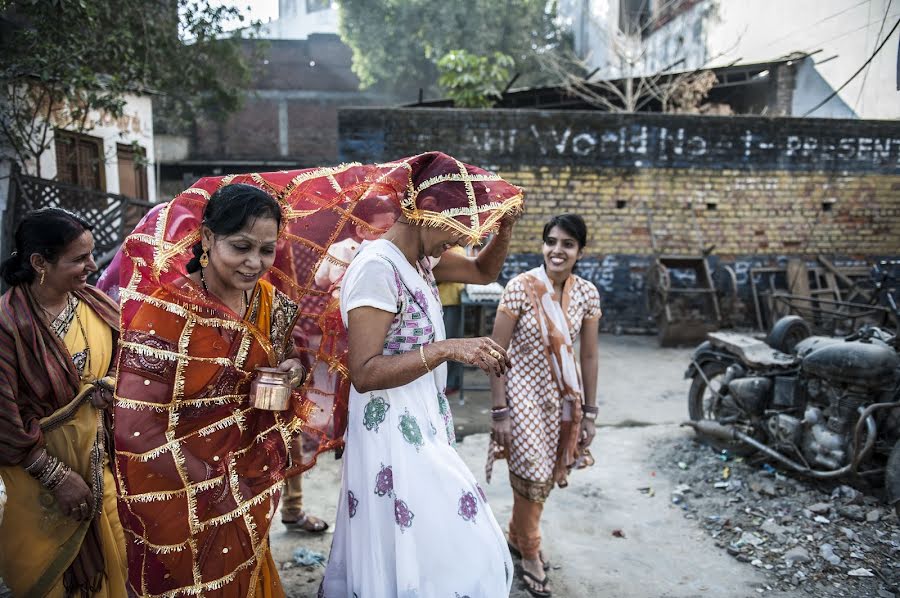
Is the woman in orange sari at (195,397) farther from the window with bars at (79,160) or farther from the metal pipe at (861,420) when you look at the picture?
the window with bars at (79,160)

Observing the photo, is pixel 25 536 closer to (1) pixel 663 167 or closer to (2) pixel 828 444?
(2) pixel 828 444

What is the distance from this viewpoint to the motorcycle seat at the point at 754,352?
14.7ft

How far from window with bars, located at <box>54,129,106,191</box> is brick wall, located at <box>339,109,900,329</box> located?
486 centimetres

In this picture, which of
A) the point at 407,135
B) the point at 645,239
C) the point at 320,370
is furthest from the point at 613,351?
the point at 320,370

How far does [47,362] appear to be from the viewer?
2.14 m

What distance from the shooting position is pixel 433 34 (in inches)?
841

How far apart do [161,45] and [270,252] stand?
31.6 feet

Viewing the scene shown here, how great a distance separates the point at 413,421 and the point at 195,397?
677mm

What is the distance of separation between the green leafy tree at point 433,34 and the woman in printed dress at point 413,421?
1989 cm

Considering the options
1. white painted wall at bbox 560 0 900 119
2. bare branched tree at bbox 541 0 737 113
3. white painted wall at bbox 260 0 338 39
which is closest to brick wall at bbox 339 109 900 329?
white painted wall at bbox 560 0 900 119

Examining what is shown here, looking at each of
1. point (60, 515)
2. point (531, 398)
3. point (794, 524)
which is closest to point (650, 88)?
point (794, 524)

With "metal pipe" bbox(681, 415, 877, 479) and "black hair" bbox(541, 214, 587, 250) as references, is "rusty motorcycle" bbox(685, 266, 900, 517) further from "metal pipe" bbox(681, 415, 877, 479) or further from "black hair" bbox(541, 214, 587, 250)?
"black hair" bbox(541, 214, 587, 250)

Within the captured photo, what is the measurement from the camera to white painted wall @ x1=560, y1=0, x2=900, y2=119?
5.69 m

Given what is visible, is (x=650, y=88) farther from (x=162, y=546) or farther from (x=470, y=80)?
(x=162, y=546)
